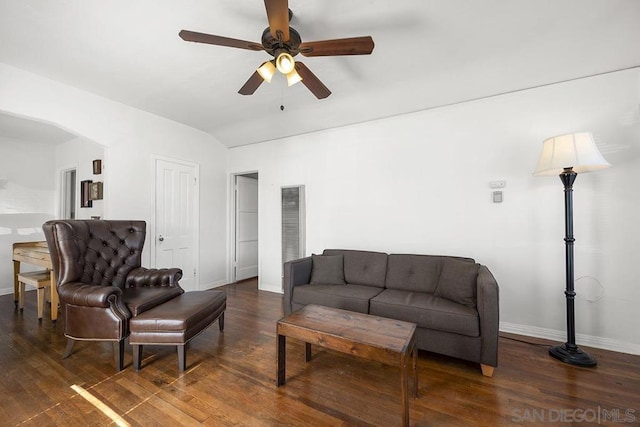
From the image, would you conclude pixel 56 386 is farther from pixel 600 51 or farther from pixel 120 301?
pixel 600 51

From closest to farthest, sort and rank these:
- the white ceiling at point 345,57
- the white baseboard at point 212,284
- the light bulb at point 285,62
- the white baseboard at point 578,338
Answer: the light bulb at point 285,62
the white ceiling at point 345,57
the white baseboard at point 578,338
the white baseboard at point 212,284

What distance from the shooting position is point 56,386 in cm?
188

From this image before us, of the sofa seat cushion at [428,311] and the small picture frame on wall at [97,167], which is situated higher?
the small picture frame on wall at [97,167]

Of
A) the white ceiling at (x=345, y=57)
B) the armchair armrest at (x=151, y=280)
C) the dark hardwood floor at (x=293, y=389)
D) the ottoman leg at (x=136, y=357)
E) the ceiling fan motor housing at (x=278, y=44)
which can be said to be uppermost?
the white ceiling at (x=345, y=57)

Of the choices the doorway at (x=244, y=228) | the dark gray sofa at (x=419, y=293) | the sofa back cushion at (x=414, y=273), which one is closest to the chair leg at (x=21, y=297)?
the doorway at (x=244, y=228)

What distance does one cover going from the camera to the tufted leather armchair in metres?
2.13

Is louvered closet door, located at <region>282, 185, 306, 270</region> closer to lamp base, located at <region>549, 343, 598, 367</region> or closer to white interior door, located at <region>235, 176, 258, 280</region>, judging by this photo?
white interior door, located at <region>235, 176, 258, 280</region>

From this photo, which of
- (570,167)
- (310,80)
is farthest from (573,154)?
(310,80)

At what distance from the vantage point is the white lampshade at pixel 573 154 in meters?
2.09

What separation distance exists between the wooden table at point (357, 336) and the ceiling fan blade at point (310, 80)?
1.91 meters

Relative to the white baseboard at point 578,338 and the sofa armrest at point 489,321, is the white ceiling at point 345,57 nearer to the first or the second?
the sofa armrest at point 489,321

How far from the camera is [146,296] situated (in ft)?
7.93

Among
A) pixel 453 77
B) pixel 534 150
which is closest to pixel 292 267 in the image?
pixel 453 77

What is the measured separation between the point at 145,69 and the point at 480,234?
4.05m
